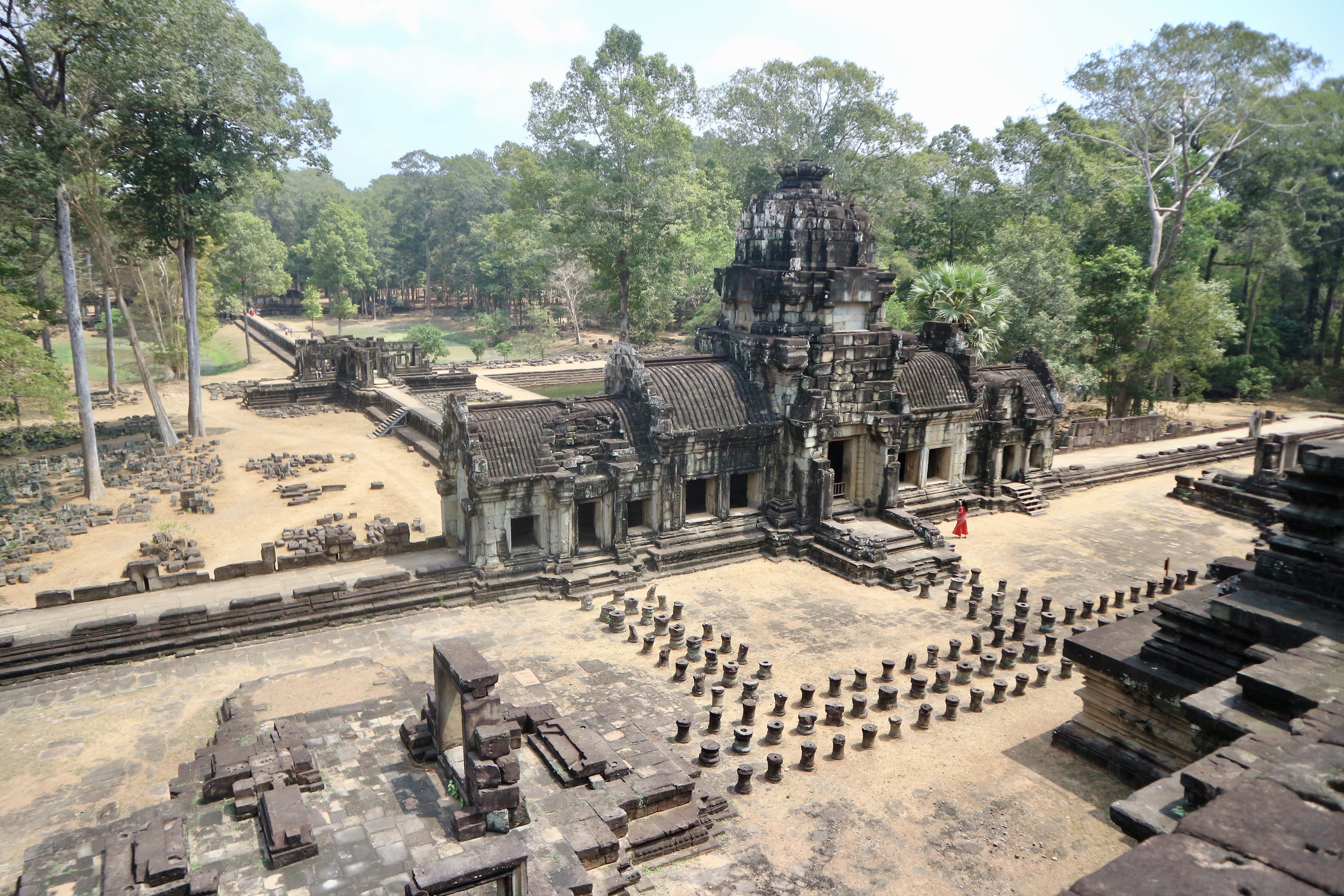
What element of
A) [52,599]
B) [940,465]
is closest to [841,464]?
[940,465]

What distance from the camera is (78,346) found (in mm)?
25672

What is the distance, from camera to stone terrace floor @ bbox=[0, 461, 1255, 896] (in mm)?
10930

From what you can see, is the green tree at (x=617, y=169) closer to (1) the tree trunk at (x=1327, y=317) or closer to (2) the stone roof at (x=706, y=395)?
(2) the stone roof at (x=706, y=395)

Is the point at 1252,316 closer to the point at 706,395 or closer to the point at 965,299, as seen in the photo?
the point at 965,299

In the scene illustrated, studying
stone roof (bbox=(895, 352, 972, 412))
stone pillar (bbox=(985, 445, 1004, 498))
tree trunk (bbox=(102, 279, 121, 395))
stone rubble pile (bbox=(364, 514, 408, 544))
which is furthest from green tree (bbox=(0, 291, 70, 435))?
stone pillar (bbox=(985, 445, 1004, 498))

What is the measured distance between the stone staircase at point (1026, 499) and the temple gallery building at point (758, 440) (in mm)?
2476

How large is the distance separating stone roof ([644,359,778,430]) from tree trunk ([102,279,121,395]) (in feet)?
86.5

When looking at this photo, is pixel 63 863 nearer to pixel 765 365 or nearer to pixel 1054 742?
pixel 1054 742

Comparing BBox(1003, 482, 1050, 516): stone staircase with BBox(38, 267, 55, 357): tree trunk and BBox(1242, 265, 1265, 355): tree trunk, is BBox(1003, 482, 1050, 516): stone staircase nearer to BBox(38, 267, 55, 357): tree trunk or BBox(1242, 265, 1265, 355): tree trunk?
BBox(1242, 265, 1265, 355): tree trunk

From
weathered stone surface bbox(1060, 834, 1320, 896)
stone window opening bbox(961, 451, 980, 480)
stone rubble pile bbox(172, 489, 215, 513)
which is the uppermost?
weathered stone surface bbox(1060, 834, 1320, 896)

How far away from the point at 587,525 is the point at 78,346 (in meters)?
17.2

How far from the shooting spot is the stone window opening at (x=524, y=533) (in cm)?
2048

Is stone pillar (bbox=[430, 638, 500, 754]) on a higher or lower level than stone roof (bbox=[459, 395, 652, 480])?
lower

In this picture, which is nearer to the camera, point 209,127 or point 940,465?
point 940,465
